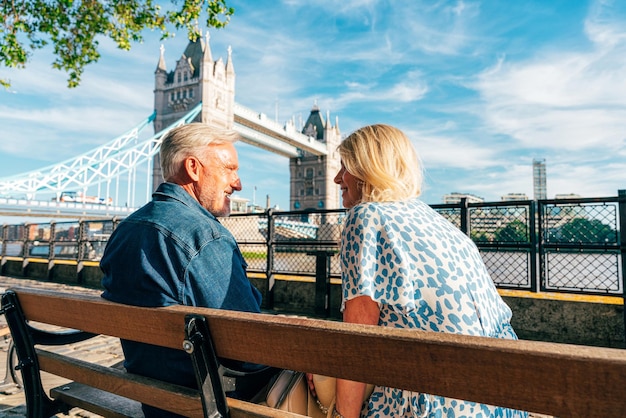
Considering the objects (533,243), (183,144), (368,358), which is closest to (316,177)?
(533,243)

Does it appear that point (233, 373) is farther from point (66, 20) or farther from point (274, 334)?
point (66, 20)

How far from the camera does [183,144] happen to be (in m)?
1.61

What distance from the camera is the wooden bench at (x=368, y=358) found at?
668mm

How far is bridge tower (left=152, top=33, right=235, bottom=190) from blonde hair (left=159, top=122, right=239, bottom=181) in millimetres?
40688

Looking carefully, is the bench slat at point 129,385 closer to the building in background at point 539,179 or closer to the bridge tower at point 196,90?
the bridge tower at point 196,90

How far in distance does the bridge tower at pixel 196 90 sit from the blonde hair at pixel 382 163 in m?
41.2

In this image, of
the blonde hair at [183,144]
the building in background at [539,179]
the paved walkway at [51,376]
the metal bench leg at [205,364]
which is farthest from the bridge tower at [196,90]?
the building in background at [539,179]

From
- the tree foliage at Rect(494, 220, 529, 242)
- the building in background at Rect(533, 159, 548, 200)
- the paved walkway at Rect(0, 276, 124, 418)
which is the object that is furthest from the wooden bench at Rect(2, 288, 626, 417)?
the building in background at Rect(533, 159, 548, 200)

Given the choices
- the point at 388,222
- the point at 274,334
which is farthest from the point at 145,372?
the point at 388,222

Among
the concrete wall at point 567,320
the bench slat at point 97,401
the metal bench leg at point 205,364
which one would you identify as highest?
the metal bench leg at point 205,364

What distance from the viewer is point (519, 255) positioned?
14.2 ft

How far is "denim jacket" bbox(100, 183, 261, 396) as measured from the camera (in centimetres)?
127

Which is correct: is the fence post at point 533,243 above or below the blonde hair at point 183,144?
below

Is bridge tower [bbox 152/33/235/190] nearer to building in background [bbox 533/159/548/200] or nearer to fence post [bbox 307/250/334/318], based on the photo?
fence post [bbox 307/250/334/318]
